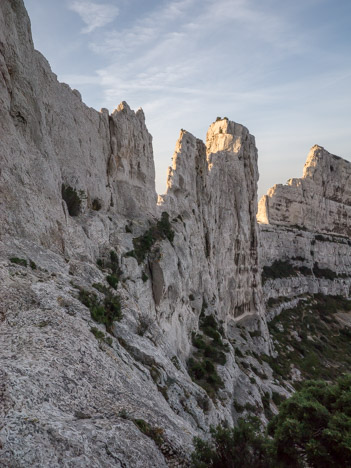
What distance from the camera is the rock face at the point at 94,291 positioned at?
658 centimetres

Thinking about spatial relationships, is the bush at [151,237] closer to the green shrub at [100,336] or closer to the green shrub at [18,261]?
the green shrub at [18,261]

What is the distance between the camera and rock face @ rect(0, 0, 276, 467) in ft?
21.6

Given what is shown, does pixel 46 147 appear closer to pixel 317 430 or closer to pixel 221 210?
pixel 317 430

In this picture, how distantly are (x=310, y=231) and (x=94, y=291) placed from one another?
84.7 metres

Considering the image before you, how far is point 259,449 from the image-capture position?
8852 mm

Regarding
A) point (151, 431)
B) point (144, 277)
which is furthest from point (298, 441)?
point (144, 277)

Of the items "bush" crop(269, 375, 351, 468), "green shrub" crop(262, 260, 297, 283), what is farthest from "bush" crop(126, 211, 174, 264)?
"green shrub" crop(262, 260, 297, 283)

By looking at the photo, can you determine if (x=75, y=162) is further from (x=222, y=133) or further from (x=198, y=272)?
(x=222, y=133)

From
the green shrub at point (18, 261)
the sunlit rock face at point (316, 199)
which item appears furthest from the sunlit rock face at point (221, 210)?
the sunlit rock face at point (316, 199)

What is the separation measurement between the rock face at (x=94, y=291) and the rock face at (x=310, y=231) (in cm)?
4145

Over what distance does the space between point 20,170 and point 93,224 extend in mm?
6639

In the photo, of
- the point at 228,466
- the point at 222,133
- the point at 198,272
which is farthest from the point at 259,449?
the point at 222,133

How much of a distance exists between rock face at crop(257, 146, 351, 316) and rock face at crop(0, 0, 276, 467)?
136 feet

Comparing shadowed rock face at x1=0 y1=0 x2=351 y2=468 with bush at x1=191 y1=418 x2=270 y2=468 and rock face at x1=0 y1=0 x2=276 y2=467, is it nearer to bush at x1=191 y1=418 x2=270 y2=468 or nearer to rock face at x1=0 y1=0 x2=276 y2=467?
rock face at x1=0 y1=0 x2=276 y2=467
